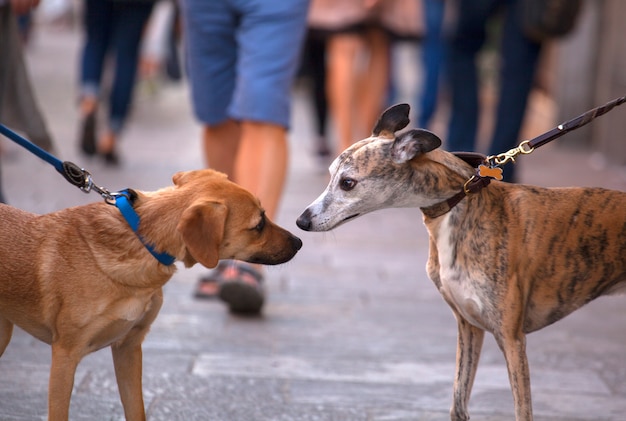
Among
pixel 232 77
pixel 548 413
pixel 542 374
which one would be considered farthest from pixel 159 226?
pixel 232 77

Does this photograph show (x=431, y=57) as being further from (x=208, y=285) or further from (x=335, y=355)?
(x=335, y=355)

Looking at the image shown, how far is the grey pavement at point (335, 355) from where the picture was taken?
13.7 feet

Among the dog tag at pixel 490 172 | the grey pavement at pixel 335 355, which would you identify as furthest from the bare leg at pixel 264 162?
the dog tag at pixel 490 172

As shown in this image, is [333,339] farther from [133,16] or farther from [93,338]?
[133,16]

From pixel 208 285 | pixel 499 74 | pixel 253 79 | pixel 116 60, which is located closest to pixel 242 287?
pixel 208 285

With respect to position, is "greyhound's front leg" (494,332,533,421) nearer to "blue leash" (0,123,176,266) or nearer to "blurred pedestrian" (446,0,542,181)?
"blue leash" (0,123,176,266)

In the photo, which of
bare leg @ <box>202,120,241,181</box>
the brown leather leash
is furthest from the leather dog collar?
bare leg @ <box>202,120,241,181</box>

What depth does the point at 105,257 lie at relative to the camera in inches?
134

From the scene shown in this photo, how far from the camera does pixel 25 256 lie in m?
3.45

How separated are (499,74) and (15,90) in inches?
152

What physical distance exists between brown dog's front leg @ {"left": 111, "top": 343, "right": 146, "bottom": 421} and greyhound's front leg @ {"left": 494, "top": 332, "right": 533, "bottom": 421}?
1262mm

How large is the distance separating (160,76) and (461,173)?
14308 millimetres

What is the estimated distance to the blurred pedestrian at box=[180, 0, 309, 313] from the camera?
17.6 ft

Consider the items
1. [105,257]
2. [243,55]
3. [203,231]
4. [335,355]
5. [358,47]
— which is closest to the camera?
[203,231]
